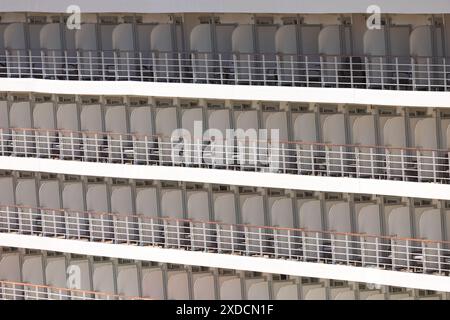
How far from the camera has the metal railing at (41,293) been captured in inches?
680

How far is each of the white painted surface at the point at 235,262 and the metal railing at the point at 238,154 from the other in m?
0.69

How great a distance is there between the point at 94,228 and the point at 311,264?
2227 mm

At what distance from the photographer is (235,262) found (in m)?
16.3

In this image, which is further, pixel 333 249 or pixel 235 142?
pixel 235 142

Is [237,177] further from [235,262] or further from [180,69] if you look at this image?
[180,69]

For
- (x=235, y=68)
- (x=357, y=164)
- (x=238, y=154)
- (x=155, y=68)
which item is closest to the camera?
(x=357, y=164)

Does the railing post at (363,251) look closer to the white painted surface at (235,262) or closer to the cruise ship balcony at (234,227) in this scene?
the cruise ship balcony at (234,227)

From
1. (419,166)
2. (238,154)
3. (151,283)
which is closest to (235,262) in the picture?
(238,154)

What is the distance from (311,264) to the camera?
15891mm

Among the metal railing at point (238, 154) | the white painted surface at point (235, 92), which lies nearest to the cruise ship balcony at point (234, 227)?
the metal railing at point (238, 154)

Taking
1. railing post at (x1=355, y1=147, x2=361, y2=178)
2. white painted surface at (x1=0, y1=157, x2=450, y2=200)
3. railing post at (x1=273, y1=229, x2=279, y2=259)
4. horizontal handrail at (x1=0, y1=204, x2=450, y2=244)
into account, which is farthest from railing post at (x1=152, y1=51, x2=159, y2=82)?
railing post at (x1=355, y1=147, x2=361, y2=178)

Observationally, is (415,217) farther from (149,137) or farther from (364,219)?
(149,137)

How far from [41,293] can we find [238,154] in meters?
2.43
